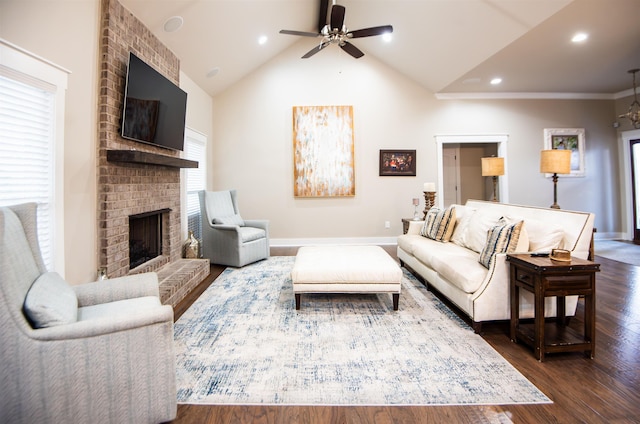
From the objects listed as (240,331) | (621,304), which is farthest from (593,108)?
(240,331)

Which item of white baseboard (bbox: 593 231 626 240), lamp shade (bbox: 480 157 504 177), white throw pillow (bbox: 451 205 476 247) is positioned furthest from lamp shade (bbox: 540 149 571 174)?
white baseboard (bbox: 593 231 626 240)

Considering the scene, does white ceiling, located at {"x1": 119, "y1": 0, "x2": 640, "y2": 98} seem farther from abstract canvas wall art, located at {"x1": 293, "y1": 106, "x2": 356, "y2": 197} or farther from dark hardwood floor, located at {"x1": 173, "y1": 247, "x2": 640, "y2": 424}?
dark hardwood floor, located at {"x1": 173, "y1": 247, "x2": 640, "y2": 424}

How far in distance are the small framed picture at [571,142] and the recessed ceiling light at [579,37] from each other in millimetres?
2377

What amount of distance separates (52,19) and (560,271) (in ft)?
12.4

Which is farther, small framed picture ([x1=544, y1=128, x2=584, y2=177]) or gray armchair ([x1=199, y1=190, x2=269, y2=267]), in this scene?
small framed picture ([x1=544, y1=128, x2=584, y2=177])

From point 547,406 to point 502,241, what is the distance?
1.18 m

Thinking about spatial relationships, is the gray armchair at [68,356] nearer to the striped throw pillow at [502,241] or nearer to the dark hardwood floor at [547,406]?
the dark hardwood floor at [547,406]

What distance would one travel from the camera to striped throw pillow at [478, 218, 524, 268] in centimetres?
241

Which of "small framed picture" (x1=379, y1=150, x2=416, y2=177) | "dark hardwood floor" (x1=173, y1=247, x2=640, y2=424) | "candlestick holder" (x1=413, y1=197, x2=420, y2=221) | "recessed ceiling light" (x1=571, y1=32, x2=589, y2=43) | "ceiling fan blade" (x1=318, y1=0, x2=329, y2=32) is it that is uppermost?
"ceiling fan blade" (x1=318, y1=0, x2=329, y2=32)

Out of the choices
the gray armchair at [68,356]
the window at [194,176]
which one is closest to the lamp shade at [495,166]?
the window at [194,176]

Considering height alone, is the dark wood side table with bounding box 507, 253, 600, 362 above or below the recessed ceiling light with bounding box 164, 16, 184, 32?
below

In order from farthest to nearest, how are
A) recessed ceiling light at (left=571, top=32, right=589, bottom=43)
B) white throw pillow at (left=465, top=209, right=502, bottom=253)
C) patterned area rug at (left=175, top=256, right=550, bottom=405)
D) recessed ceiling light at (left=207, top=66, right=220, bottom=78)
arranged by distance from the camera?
recessed ceiling light at (left=207, top=66, right=220, bottom=78) → recessed ceiling light at (left=571, top=32, right=589, bottom=43) → white throw pillow at (left=465, top=209, right=502, bottom=253) → patterned area rug at (left=175, top=256, right=550, bottom=405)

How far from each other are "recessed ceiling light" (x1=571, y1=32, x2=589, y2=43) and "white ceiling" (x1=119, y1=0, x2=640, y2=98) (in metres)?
0.06

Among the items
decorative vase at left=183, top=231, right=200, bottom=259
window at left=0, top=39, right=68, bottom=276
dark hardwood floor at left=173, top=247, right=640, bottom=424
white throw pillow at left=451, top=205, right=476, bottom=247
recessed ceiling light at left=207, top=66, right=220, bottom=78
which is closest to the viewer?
dark hardwood floor at left=173, top=247, right=640, bottom=424
